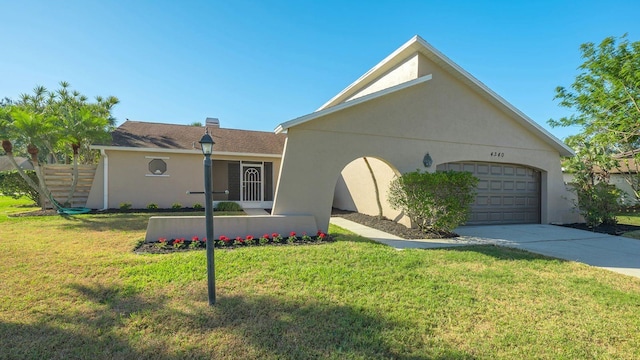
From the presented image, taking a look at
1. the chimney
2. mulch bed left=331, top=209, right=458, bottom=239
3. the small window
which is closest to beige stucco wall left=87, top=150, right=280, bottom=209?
the small window

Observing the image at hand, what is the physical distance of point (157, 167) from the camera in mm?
13555

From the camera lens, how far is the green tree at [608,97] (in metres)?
A: 13.7

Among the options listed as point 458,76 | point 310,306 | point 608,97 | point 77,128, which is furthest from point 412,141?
point 77,128

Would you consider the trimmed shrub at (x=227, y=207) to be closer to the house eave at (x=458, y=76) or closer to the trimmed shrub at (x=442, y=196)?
the house eave at (x=458, y=76)

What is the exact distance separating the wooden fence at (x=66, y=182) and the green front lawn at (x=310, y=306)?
806 cm

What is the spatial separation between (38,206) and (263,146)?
11975mm

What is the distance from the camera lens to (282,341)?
3072 millimetres

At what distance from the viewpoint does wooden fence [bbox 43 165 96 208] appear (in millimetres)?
12766

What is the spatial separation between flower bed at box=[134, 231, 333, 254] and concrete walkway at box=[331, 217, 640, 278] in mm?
1965

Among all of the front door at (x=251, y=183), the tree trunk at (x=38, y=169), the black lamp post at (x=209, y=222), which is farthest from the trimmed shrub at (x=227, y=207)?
the black lamp post at (x=209, y=222)

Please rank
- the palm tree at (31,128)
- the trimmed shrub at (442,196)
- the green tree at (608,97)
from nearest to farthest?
the trimmed shrub at (442,196) → the palm tree at (31,128) → the green tree at (608,97)

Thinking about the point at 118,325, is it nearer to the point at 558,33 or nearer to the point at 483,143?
the point at 483,143

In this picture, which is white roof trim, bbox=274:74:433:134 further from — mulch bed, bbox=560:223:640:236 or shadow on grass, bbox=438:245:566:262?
mulch bed, bbox=560:223:640:236

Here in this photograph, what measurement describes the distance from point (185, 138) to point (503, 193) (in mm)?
15170
